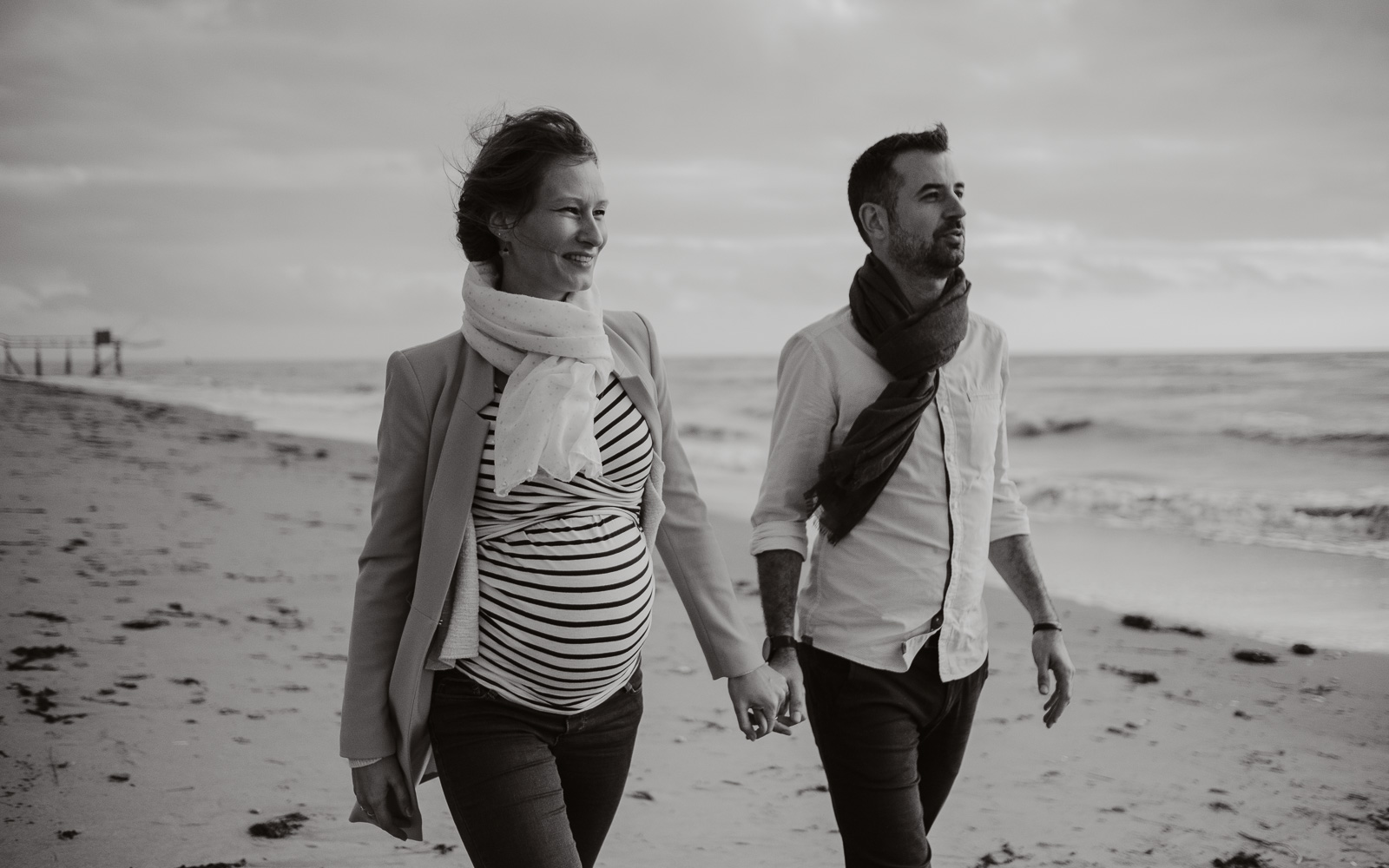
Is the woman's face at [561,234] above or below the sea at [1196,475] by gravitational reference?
above

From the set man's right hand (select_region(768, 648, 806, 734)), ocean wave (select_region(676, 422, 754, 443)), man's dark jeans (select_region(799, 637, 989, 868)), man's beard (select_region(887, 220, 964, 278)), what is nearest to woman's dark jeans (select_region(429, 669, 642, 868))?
man's right hand (select_region(768, 648, 806, 734))

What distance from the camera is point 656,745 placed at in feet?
15.0

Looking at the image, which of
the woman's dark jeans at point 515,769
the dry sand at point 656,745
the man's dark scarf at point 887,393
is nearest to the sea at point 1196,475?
the dry sand at point 656,745

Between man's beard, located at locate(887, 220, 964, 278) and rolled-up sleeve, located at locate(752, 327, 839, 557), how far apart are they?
34 centimetres

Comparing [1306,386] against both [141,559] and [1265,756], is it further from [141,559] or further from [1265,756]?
[141,559]

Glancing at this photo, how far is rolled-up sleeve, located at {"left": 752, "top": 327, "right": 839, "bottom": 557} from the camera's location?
2.54 metres

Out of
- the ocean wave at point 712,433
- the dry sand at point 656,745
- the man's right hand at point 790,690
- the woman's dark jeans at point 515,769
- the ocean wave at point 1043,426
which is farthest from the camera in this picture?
the ocean wave at point 712,433

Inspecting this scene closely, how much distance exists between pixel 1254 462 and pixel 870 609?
17.8m

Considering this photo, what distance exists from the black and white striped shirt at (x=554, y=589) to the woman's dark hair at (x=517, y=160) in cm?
40

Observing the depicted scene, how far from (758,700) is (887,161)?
1385 mm

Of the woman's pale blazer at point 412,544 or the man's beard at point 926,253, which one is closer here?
the woman's pale blazer at point 412,544

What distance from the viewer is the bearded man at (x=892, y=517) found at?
7.87 ft

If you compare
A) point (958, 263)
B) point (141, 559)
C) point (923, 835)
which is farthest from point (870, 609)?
point (141, 559)

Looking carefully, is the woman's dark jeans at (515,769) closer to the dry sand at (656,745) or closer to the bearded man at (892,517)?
the bearded man at (892,517)
